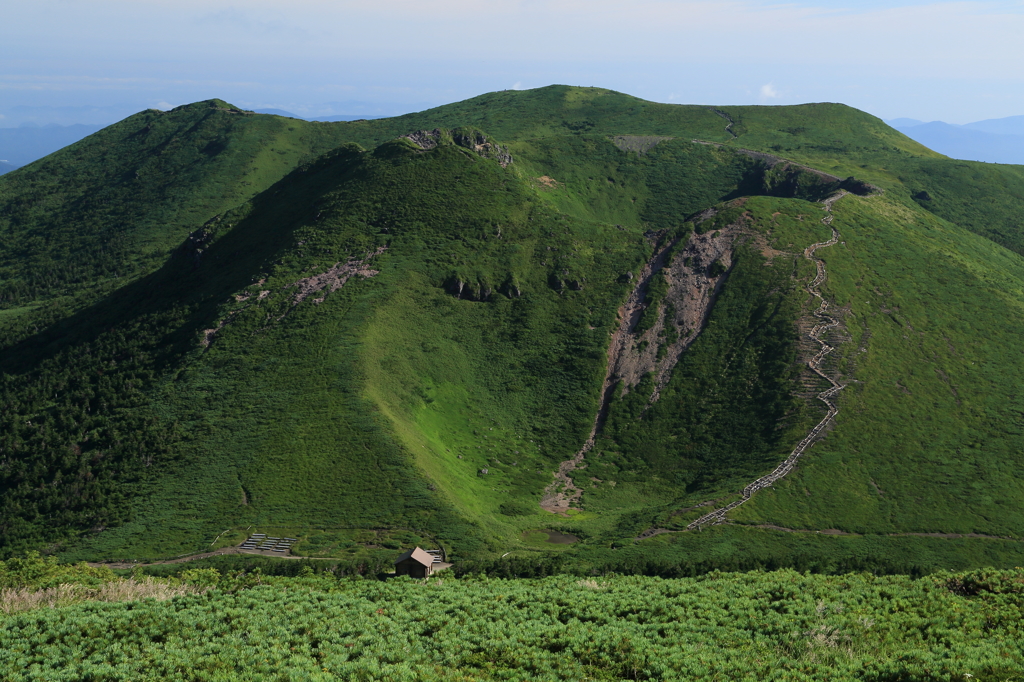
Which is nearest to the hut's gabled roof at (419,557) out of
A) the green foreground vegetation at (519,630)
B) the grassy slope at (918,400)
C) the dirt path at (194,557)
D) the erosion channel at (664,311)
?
the green foreground vegetation at (519,630)

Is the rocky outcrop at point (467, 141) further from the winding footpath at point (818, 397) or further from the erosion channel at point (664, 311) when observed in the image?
the winding footpath at point (818, 397)

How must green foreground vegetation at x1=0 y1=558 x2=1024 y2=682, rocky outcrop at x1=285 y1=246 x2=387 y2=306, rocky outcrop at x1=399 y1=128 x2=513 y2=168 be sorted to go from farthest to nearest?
rocky outcrop at x1=399 y1=128 x2=513 y2=168, rocky outcrop at x1=285 y1=246 x2=387 y2=306, green foreground vegetation at x1=0 y1=558 x2=1024 y2=682

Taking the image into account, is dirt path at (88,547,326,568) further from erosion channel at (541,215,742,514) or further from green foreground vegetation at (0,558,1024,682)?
erosion channel at (541,215,742,514)

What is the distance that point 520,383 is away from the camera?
103875 mm

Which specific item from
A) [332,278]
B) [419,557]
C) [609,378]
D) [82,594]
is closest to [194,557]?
[82,594]

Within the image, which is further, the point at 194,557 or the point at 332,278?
the point at 332,278

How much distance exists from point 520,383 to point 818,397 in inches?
1767

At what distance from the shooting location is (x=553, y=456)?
9400 centimetres

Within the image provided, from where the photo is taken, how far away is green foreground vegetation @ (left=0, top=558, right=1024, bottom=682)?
33.6m

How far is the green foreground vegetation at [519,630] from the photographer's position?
33.6 m

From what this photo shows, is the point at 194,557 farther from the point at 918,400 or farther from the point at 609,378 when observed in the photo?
the point at 918,400

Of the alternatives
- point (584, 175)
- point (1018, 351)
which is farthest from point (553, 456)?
point (584, 175)

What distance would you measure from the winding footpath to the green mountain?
15.7 inches

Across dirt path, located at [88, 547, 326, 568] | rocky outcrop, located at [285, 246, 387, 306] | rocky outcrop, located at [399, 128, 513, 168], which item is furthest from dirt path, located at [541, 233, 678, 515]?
rocky outcrop, located at [399, 128, 513, 168]
